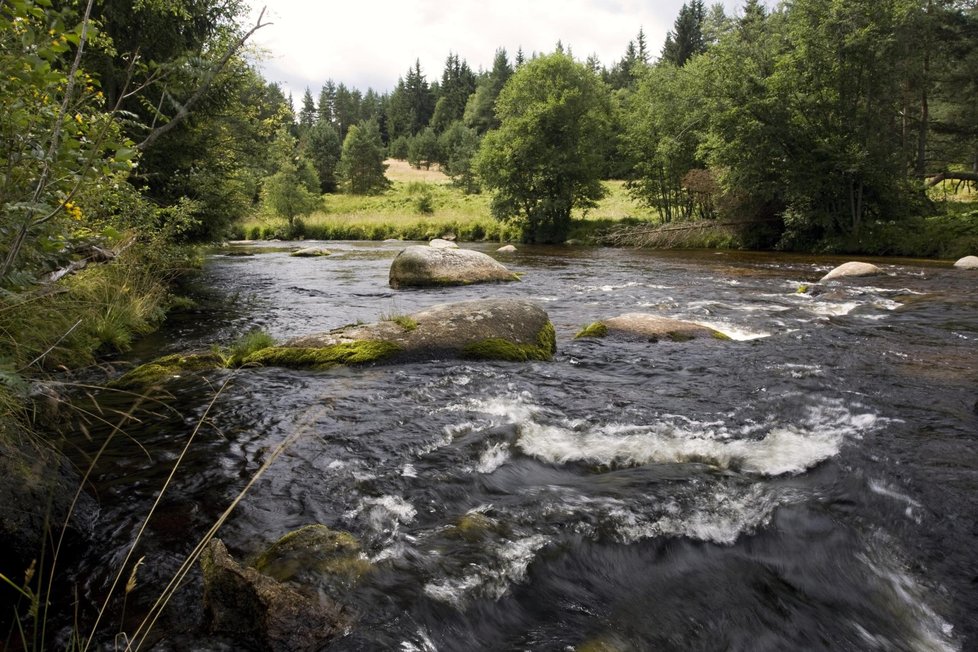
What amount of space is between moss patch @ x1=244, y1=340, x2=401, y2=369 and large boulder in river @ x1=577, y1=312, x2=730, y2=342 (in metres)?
3.35

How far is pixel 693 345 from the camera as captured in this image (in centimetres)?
837

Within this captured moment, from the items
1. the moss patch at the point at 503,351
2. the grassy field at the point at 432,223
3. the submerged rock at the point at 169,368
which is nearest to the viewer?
the submerged rock at the point at 169,368

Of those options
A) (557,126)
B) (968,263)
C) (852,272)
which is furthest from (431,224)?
(968,263)

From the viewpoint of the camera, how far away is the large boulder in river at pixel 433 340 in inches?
294

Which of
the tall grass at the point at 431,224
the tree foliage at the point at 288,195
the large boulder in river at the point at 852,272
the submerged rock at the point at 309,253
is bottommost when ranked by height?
the large boulder in river at the point at 852,272

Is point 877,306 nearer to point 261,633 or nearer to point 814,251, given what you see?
point 261,633

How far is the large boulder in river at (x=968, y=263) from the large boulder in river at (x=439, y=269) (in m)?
13.7

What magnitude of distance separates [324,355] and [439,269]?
808 cm

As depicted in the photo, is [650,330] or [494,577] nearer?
[494,577]

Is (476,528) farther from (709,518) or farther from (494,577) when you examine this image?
(709,518)

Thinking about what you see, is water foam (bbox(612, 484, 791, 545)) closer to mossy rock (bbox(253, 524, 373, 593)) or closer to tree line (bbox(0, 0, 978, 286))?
mossy rock (bbox(253, 524, 373, 593))

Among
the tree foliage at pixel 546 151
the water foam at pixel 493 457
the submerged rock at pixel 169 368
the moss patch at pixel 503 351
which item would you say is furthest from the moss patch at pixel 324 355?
the tree foliage at pixel 546 151

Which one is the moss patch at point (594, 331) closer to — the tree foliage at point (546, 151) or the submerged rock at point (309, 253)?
the submerged rock at point (309, 253)

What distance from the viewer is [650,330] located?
29.1ft
